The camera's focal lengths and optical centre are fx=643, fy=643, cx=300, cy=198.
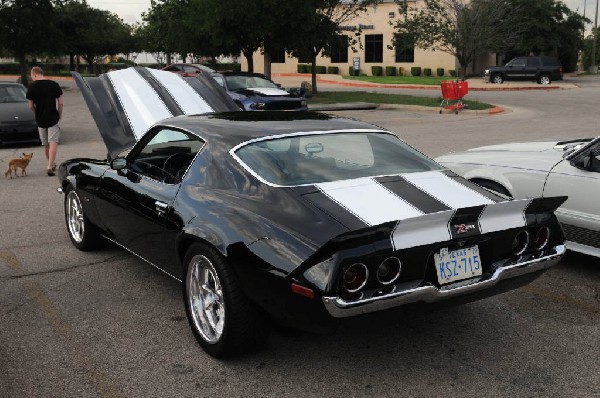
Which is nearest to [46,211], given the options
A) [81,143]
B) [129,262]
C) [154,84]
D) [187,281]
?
[154,84]

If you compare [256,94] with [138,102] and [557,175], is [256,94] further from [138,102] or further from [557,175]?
[557,175]

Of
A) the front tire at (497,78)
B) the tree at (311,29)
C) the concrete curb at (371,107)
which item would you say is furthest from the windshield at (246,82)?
the front tire at (497,78)

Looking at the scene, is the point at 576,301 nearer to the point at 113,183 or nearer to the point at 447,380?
the point at 447,380

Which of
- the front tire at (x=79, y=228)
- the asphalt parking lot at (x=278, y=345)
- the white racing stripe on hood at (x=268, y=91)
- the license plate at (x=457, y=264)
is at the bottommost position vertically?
the asphalt parking lot at (x=278, y=345)

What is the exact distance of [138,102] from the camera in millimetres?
7391

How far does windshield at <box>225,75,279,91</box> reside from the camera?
19334mm

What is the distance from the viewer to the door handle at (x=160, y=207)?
14.6ft

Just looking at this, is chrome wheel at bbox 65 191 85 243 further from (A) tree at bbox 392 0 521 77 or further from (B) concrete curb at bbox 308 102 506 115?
(A) tree at bbox 392 0 521 77

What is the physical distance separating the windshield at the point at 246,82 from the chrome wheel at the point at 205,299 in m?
15.4

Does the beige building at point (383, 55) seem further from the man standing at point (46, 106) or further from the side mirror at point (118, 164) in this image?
the side mirror at point (118, 164)

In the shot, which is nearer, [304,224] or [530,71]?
[304,224]

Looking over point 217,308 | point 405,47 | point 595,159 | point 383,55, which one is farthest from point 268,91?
point 383,55

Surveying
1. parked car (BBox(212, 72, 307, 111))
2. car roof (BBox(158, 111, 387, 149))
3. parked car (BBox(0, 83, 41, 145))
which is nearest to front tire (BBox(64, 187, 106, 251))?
car roof (BBox(158, 111, 387, 149))

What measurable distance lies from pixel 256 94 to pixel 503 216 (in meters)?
15.5
